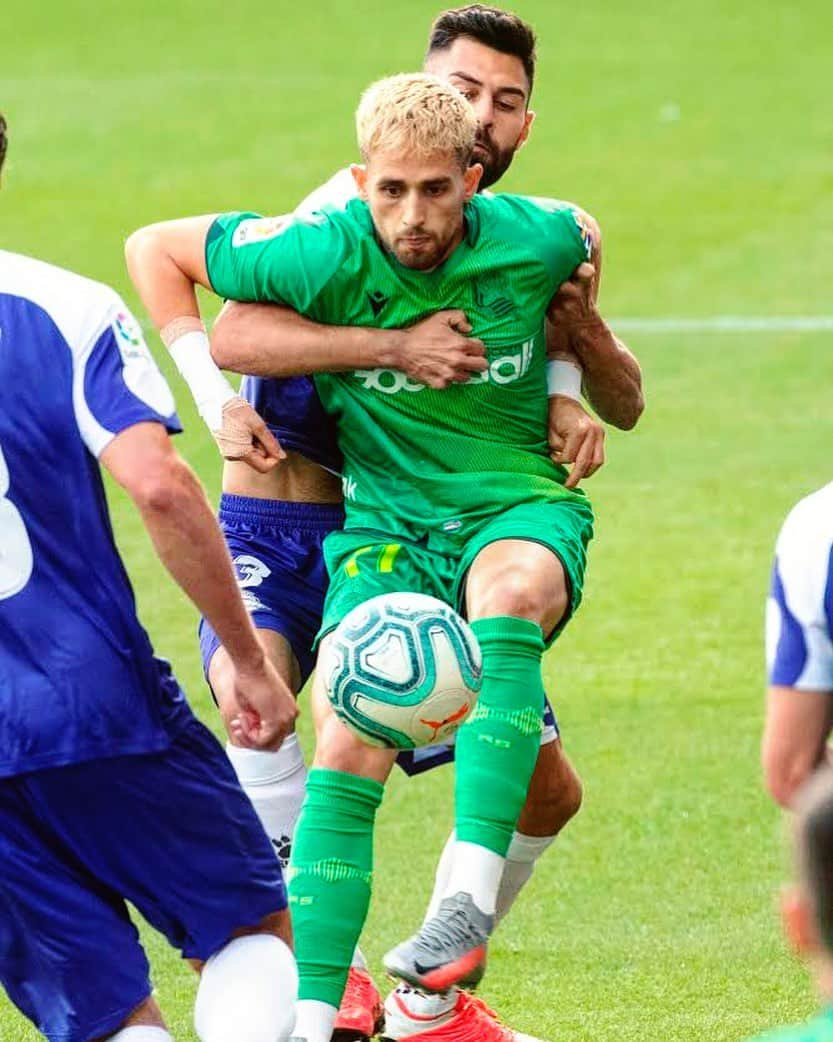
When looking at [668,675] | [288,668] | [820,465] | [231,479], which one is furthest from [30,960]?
[820,465]

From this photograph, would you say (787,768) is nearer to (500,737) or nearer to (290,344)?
(500,737)

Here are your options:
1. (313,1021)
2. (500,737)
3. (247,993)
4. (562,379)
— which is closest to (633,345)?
(562,379)

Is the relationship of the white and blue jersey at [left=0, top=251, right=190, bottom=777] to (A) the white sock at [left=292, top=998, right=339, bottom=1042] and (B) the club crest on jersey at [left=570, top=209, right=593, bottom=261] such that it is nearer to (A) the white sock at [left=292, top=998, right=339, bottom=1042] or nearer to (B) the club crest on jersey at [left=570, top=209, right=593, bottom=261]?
(A) the white sock at [left=292, top=998, right=339, bottom=1042]

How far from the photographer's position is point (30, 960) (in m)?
4.48

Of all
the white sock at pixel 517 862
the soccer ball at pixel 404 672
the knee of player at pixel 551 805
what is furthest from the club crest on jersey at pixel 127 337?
the white sock at pixel 517 862

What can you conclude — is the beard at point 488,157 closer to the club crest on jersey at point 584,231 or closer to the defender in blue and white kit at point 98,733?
the club crest on jersey at point 584,231

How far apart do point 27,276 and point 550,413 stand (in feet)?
6.13

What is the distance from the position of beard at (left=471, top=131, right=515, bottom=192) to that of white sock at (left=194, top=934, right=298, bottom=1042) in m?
2.32

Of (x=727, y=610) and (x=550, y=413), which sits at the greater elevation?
(x=550, y=413)

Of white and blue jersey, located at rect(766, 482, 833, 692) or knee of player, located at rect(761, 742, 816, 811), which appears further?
knee of player, located at rect(761, 742, 816, 811)

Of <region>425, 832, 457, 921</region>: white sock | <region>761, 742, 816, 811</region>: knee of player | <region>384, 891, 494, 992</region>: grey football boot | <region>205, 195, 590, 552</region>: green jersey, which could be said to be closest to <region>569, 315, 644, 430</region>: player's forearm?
<region>205, 195, 590, 552</region>: green jersey

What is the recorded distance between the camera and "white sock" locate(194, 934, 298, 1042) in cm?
448

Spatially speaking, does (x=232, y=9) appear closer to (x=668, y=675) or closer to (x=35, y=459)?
(x=668, y=675)

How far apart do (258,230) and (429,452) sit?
2.19 ft
